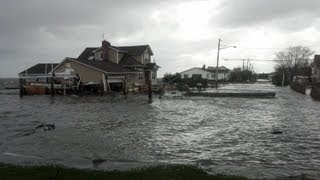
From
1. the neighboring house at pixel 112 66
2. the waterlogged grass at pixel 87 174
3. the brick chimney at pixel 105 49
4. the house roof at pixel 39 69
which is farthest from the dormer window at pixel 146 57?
the waterlogged grass at pixel 87 174

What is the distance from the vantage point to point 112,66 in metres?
66.1

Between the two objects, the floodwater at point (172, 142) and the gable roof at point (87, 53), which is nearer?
the floodwater at point (172, 142)

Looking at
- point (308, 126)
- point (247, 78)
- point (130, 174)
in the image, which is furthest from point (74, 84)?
point (247, 78)

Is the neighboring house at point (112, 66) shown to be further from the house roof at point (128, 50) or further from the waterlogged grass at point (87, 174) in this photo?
the waterlogged grass at point (87, 174)

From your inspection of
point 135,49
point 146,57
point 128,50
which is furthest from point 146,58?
point 128,50

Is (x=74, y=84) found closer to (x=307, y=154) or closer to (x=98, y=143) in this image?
(x=98, y=143)

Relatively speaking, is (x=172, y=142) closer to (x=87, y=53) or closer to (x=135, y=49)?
(x=135, y=49)

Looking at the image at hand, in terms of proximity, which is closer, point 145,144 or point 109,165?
point 109,165

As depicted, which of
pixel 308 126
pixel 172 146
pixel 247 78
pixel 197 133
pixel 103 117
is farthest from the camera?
pixel 247 78

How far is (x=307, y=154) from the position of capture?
16828 mm

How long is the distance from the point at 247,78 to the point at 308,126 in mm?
129497

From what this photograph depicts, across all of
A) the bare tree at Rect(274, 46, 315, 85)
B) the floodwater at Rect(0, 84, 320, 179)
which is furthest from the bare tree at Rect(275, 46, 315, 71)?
the floodwater at Rect(0, 84, 320, 179)

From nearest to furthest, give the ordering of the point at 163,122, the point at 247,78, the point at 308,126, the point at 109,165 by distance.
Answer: the point at 109,165, the point at 308,126, the point at 163,122, the point at 247,78

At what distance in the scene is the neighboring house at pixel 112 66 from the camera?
201 feet
